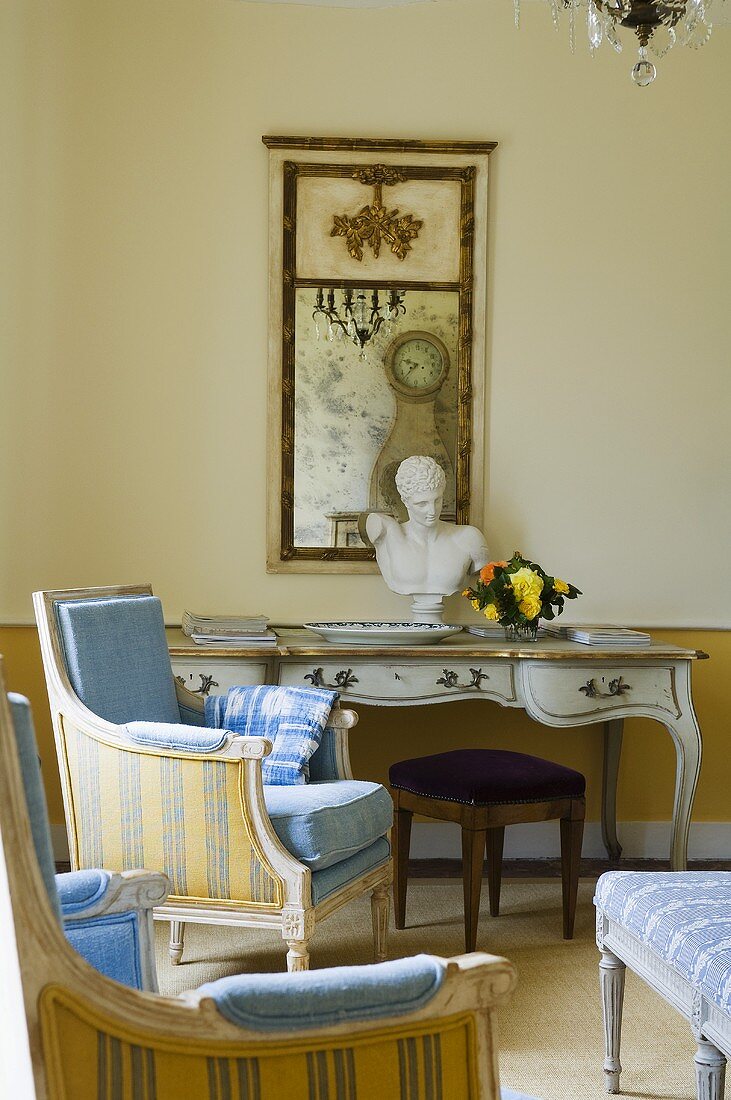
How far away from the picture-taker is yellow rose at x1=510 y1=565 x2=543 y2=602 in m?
3.48

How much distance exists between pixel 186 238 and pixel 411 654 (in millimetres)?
1691

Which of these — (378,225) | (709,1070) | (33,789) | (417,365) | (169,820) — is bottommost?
(709,1070)

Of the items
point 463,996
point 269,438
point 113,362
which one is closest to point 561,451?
point 269,438

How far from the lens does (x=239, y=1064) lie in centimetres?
105

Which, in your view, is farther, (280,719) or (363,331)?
(363,331)

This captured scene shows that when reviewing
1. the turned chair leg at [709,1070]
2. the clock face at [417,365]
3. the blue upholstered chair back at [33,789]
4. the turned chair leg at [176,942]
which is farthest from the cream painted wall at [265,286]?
the blue upholstered chair back at [33,789]

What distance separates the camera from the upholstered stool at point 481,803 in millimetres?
3080

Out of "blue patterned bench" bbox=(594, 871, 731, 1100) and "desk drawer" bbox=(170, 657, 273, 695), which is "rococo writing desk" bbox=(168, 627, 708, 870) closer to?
"desk drawer" bbox=(170, 657, 273, 695)

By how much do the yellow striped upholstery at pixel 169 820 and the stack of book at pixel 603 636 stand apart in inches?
56.5

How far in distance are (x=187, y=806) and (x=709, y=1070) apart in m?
1.24

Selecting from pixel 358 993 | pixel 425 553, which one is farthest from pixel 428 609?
pixel 358 993

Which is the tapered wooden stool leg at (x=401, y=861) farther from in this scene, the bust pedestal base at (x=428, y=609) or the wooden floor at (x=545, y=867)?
the bust pedestal base at (x=428, y=609)

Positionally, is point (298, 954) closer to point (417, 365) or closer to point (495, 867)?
point (495, 867)

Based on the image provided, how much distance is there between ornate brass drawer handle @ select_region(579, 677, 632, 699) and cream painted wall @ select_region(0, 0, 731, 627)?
616 millimetres
